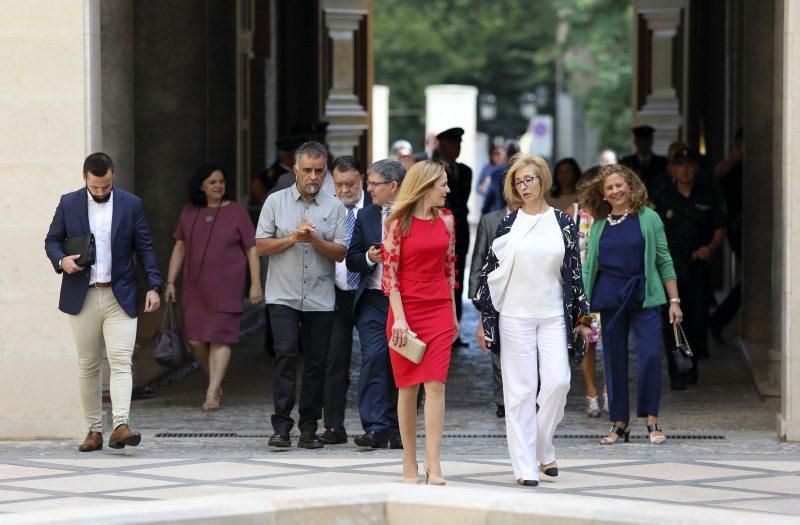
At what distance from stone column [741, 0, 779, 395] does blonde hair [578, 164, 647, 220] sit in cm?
376

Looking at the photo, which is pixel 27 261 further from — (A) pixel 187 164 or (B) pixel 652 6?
(B) pixel 652 6

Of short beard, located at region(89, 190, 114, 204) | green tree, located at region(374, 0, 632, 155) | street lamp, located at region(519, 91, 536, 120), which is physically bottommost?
short beard, located at region(89, 190, 114, 204)

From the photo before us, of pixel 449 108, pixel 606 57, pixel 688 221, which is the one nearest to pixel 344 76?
pixel 688 221

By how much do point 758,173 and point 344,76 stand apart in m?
9.64

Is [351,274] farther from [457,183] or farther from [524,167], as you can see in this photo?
[457,183]

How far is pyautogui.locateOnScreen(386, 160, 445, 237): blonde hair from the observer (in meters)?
9.57

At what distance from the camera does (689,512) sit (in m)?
7.70

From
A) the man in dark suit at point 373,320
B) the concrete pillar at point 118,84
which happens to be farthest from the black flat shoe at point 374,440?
the concrete pillar at point 118,84

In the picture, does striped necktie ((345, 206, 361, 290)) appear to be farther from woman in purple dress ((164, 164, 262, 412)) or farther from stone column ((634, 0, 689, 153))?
stone column ((634, 0, 689, 153))

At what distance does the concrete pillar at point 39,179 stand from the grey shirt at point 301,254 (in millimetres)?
1257

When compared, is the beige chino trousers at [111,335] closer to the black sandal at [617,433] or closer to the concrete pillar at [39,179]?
the concrete pillar at [39,179]

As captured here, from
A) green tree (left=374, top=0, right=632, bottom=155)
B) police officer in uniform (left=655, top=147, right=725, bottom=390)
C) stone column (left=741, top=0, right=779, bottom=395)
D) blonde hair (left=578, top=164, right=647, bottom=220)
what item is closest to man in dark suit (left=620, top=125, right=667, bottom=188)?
stone column (left=741, top=0, right=779, bottom=395)

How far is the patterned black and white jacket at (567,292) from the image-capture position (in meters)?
9.84

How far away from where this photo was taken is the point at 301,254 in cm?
1123
